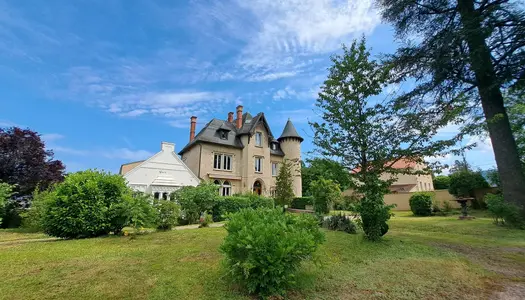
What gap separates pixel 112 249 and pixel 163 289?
368 centimetres

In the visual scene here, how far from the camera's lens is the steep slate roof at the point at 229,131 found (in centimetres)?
2462

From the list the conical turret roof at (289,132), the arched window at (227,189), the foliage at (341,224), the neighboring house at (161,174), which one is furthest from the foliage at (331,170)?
the conical turret roof at (289,132)

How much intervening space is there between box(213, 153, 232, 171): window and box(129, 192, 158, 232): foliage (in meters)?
15.1

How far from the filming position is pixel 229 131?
86.7 feet

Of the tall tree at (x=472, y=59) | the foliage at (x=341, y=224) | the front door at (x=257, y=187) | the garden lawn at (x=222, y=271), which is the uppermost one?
the tall tree at (x=472, y=59)

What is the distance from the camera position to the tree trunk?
10.8 metres

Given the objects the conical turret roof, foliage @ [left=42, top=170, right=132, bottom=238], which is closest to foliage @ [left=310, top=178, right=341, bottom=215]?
foliage @ [left=42, top=170, right=132, bottom=238]

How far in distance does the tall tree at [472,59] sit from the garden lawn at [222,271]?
6632mm

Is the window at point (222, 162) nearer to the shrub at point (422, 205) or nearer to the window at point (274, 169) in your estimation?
the window at point (274, 169)

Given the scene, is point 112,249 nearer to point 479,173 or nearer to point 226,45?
point 226,45

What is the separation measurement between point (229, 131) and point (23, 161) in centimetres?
1622

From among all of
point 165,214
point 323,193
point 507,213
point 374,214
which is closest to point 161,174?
point 165,214

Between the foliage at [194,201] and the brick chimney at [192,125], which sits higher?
the brick chimney at [192,125]

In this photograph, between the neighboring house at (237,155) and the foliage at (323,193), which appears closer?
the foliage at (323,193)
